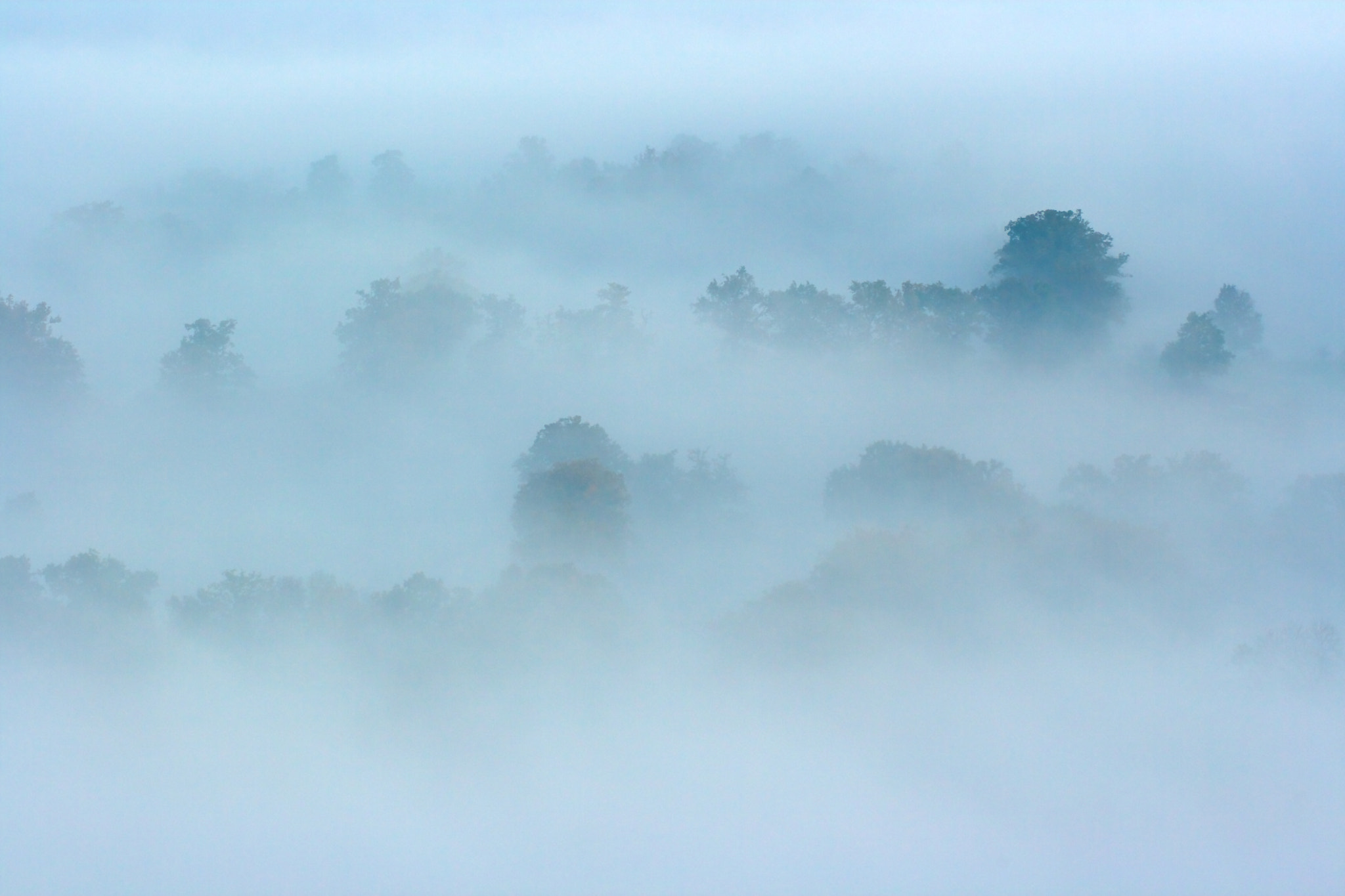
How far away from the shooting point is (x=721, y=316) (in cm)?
6122

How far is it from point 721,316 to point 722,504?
17134mm

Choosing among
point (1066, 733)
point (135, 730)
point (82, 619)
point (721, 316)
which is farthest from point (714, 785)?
point (721, 316)

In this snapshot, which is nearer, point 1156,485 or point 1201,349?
point 1156,485

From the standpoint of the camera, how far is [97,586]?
3606 centimetres

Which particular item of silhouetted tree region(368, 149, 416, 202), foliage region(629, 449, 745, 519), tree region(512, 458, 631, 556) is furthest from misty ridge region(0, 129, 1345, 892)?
silhouetted tree region(368, 149, 416, 202)

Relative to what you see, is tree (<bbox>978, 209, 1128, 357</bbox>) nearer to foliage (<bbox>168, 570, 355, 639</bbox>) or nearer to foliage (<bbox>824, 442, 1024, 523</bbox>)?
foliage (<bbox>824, 442, 1024, 523</bbox>)

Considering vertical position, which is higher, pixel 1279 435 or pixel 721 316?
pixel 721 316

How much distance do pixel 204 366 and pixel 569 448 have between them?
22.0 metres

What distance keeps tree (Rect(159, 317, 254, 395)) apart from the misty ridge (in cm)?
19

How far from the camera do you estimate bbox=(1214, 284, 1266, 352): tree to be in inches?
2381

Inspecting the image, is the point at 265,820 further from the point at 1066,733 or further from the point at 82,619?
the point at 1066,733

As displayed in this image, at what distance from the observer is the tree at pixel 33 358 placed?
185ft

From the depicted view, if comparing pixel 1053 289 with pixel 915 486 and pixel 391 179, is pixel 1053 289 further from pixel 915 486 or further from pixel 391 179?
pixel 391 179

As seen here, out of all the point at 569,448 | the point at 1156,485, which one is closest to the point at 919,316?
the point at 1156,485
